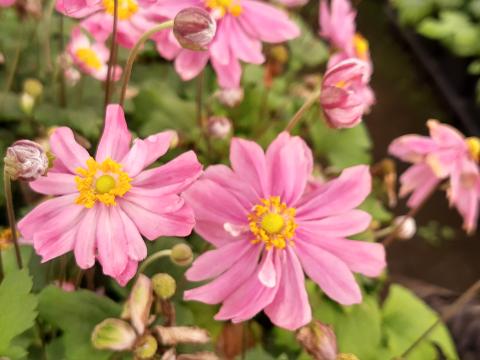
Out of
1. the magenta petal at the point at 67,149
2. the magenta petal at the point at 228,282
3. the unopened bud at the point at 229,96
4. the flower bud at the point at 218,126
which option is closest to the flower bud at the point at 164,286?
the magenta petal at the point at 228,282

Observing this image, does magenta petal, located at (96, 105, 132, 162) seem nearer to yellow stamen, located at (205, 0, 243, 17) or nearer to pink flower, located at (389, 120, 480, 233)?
yellow stamen, located at (205, 0, 243, 17)

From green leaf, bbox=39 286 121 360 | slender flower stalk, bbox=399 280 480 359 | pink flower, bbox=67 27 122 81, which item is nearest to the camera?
green leaf, bbox=39 286 121 360

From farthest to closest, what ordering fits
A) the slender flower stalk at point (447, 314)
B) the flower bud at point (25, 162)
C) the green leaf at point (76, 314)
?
the slender flower stalk at point (447, 314), the green leaf at point (76, 314), the flower bud at point (25, 162)

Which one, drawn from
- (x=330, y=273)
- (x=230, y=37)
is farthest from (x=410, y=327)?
(x=230, y=37)

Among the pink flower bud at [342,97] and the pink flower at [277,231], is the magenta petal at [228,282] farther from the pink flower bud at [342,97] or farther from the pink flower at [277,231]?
the pink flower bud at [342,97]

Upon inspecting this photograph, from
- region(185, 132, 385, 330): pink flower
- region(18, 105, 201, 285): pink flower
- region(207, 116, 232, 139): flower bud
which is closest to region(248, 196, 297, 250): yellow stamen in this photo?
region(185, 132, 385, 330): pink flower

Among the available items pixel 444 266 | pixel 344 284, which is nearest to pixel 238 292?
pixel 344 284

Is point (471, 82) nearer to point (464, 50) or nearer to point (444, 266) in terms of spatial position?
point (464, 50)
